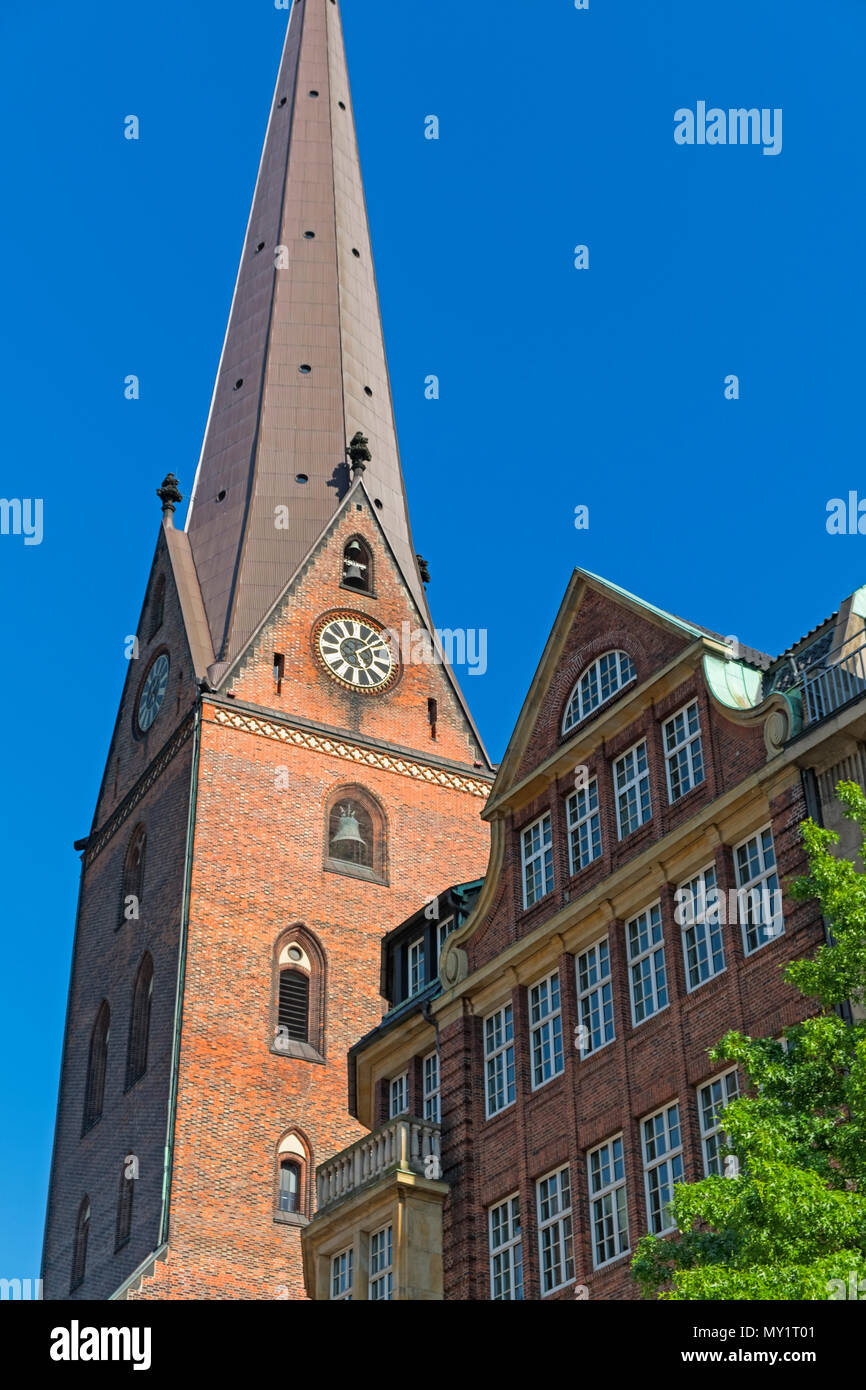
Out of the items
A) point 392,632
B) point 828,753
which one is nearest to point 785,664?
point 828,753

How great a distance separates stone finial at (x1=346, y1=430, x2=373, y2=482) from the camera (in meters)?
64.6

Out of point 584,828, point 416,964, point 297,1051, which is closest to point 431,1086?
point 416,964

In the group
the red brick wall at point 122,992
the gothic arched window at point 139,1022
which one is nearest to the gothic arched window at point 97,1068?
the red brick wall at point 122,992

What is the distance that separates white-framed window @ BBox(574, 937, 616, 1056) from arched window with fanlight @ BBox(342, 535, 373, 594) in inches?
1299

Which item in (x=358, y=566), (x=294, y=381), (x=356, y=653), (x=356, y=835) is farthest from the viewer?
(x=294, y=381)

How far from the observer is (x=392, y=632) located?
61469mm

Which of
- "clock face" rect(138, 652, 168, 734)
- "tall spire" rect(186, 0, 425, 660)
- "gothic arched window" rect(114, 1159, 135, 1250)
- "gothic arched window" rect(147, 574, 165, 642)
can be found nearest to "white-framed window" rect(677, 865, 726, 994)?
"gothic arched window" rect(114, 1159, 135, 1250)

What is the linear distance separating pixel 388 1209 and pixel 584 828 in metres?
6.36

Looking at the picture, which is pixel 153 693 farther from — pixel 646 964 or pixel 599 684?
pixel 646 964

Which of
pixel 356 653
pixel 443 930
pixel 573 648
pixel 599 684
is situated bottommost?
pixel 443 930

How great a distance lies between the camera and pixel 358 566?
62.6 meters

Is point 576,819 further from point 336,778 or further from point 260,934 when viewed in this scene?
point 336,778

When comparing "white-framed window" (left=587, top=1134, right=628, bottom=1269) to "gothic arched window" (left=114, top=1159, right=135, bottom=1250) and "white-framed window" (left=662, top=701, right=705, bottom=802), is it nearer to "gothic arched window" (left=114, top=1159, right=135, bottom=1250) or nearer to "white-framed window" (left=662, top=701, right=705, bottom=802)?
"white-framed window" (left=662, top=701, right=705, bottom=802)
